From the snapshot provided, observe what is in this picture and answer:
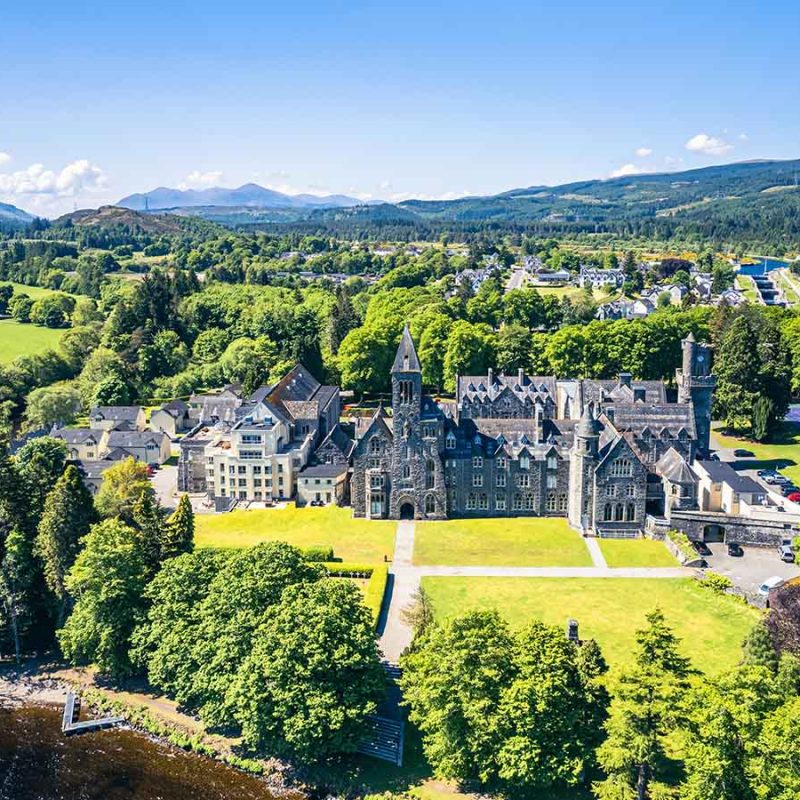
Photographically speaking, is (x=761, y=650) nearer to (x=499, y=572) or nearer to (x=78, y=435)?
(x=499, y=572)

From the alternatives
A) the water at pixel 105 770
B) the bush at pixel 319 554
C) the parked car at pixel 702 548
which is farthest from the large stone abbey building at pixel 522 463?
the water at pixel 105 770

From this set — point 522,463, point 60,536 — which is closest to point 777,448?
point 522,463

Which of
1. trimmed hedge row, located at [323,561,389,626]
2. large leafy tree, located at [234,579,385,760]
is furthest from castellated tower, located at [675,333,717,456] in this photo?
large leafy tree, located at [234,579,385,760]

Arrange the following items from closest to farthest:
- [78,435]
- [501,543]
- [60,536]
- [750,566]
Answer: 1. [60,536]
2. [750,566]
3. [501,543]
4. [78,435]

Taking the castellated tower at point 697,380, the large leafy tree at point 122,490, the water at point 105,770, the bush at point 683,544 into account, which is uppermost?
the castellated tower at point 697,380

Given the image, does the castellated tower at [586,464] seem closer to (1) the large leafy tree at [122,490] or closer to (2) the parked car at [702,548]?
(2) the parked car at [702,548]

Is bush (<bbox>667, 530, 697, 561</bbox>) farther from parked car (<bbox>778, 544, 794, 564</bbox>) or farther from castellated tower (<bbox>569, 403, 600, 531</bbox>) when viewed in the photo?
parked car (<bbox>778, 544, 794, 564</bbox>)

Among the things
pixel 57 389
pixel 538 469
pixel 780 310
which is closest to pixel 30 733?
pixel 538 469
